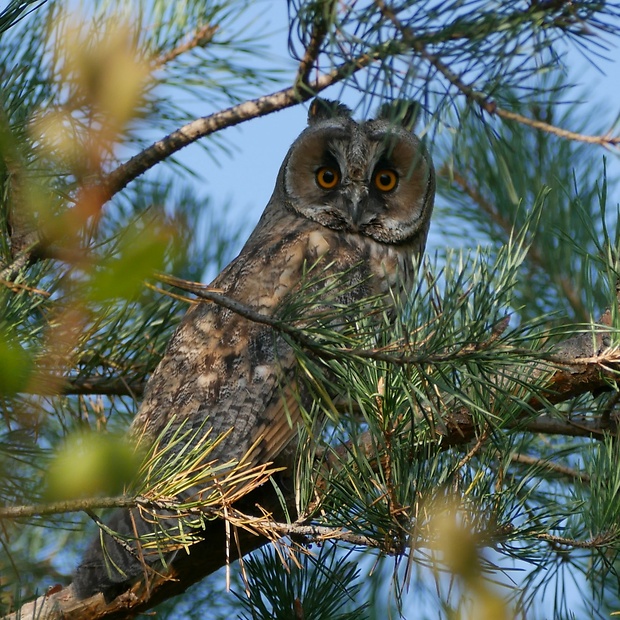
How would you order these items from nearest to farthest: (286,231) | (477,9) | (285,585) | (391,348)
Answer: (477,9)
(391,348)
(285,585)
(286,231)

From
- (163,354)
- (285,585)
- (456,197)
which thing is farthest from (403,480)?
(456,197)

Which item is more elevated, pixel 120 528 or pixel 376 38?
pixel 376 38

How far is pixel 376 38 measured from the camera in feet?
3.85

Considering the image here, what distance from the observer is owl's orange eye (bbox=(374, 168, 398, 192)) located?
2.67 m

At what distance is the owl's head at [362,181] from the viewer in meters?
2.60

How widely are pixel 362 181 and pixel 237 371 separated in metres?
0.74

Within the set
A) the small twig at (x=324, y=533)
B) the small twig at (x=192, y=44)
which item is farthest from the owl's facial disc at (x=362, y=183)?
the small twig at (x=324, y=533)

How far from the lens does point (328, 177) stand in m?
2.72

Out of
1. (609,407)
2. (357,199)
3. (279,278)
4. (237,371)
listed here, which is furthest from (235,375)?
(609,407)

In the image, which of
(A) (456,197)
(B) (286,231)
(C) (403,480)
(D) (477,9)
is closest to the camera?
(D) (477,9)

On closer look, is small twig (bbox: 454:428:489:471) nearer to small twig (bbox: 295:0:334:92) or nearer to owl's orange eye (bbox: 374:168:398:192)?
small twig (bbox: 295:0:334:92)

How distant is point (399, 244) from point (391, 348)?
4.78 feet

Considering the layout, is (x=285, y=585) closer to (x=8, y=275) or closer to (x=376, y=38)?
(x=8, y=275)

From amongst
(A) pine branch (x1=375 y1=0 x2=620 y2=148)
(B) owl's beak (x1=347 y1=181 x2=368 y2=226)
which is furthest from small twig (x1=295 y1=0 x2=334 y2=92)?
(B) owl's beak (x1=347 y1=181 x2=368 y2=226)
